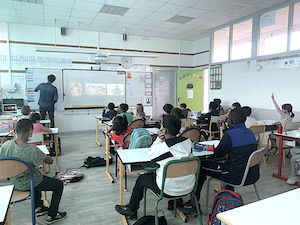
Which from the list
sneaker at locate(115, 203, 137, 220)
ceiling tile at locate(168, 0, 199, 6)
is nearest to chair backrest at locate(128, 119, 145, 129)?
sneaker at locate(115, 203, 137, 220)

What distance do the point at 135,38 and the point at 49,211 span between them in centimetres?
666

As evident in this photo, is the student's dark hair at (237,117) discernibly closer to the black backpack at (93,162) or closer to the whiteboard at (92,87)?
the black backpack at (93,162)

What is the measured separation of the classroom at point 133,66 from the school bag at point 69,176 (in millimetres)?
112

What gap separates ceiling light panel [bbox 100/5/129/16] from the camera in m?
5.14

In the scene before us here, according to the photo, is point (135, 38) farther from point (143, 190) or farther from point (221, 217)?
point (221, 217)

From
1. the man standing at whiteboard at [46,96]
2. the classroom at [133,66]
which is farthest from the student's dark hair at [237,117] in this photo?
the man standing at whiteboard at [46,96]

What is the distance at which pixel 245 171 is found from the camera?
2.11 meters

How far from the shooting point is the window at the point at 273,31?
5004mm

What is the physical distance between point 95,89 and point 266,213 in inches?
271

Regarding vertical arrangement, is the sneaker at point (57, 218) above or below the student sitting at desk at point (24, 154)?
below

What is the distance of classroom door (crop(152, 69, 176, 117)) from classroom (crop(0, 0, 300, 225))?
4 centimetres

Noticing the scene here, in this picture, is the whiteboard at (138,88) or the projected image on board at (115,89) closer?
the projected image on board at (115,89)

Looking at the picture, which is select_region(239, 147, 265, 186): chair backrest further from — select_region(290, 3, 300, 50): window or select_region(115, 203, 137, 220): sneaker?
select_region(290, 3, 300, 50): window

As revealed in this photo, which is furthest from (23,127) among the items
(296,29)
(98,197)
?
(296,29)
